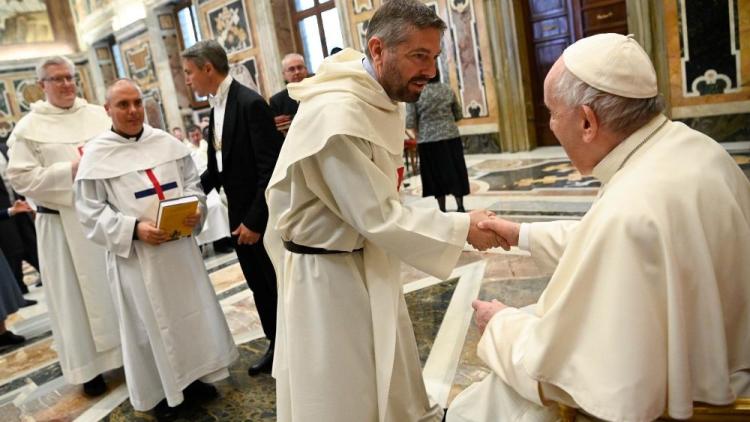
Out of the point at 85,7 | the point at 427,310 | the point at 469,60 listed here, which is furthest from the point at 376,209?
the point at 85,7

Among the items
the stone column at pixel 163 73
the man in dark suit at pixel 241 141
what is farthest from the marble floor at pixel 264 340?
the stone column at pixel 163 73

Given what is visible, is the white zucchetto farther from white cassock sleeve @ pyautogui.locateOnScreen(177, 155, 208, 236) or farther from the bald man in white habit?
white cassock sleeve @ pyautogui.locateOnScreen(177, 155, 208, 236)

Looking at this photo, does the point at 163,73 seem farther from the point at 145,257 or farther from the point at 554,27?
the point at 145,257

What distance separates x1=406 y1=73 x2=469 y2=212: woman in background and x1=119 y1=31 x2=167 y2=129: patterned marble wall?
11.0 metres

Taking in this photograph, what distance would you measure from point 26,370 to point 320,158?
360 cm

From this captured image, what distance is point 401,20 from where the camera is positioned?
1812 mm

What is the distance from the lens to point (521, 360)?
145cm

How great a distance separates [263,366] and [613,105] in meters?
2.60

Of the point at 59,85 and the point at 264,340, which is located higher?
the point at 59,85

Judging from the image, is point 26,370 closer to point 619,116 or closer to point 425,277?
point 425,277

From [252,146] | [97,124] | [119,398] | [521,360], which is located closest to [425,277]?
[252,146]

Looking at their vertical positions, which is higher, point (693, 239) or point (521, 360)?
point (693, 239)

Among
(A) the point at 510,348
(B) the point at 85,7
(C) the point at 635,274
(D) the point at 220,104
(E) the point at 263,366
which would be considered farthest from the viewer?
(B) the point at 85,7

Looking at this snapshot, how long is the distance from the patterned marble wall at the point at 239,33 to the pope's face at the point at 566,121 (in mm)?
11324
